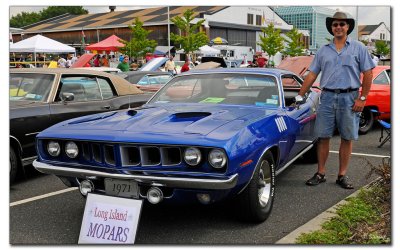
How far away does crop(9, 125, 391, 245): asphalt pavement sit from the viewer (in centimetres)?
363

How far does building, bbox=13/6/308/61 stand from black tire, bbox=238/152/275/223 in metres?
38.4

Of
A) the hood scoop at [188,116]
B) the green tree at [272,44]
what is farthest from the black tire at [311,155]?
the green tree at [272,44]

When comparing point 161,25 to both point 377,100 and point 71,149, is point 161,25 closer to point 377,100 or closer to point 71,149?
point 377,100

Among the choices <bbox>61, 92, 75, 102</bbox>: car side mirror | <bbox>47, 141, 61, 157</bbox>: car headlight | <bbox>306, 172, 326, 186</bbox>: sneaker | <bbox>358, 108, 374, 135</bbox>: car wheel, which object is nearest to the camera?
<bbox>47, 141, 61, 157</bbox>: car headlight

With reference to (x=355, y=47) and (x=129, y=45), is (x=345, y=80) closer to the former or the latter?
(x=355, y=47)

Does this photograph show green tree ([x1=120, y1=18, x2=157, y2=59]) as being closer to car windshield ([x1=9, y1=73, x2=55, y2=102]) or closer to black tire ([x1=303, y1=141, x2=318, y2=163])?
car windshield ([x1=9, y1=73, x2=55, y2=102])

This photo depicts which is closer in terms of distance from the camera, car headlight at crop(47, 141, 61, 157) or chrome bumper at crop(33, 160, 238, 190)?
chrome bumper at crop(33, 160, 238, 190)

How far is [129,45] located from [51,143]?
960 inches

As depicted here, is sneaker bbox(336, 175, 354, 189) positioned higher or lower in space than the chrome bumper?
lower

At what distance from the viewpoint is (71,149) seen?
3.71 meters

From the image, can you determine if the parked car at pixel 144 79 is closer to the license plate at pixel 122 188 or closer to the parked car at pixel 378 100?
the parked car at pixel 378 100

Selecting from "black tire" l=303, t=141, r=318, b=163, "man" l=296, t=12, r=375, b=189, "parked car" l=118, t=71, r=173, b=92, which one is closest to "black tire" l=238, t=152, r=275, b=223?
"man" l=296, t=12, r=375, b=189

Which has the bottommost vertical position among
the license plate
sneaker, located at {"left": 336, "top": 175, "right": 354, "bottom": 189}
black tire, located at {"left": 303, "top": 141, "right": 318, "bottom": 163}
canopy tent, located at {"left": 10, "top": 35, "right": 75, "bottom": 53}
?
sneaker, located at {"left": 336, "top": 175, "right": 354, "bottom": 189}

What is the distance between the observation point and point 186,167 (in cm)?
336
